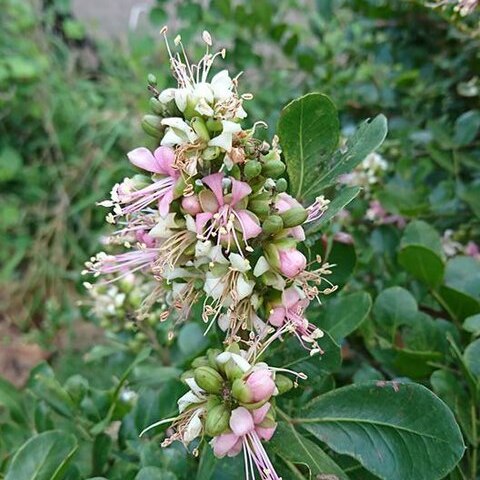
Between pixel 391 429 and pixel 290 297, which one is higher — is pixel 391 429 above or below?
below

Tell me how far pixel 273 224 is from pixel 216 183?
0.05 m

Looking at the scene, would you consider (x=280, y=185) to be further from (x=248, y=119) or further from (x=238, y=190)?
(x=248, y=119)

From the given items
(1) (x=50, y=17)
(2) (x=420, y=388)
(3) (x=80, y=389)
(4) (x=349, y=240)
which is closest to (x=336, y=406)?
(2) (x=420, y=388)

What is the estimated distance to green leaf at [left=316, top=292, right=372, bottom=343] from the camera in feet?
2.29

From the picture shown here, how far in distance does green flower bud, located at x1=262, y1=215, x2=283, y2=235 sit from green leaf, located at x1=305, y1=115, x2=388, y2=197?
8 centimetres

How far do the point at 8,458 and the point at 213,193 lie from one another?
0.41 meters

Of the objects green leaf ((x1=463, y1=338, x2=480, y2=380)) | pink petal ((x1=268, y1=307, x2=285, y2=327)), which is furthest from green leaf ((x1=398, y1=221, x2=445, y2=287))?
pink petal ((x1=268, y1=307, x2=285, y2=327))

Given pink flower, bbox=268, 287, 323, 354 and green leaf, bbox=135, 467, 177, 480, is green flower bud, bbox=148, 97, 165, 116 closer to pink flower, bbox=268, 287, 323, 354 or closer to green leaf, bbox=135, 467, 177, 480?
pink flower, bbox=268, 287, 323, 354

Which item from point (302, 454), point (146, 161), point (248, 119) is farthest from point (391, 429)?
point (248, 119)

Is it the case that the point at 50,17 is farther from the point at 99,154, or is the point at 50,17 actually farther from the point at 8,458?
the point at 8,458

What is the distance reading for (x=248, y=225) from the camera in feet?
1.85

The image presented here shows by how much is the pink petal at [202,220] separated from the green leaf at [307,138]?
0.11 meters

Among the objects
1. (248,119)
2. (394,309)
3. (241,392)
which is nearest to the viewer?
(241,392)

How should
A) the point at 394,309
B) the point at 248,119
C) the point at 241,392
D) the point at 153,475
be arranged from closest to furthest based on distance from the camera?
the point at 241,392 → the point at 153,475 → the point at 394,309 → the point at 248,119
